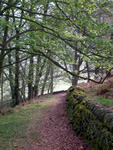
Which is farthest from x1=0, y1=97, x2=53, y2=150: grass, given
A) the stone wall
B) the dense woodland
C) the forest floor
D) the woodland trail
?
the dense woodland

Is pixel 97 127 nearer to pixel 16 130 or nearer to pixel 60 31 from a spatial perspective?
pixel 16 130

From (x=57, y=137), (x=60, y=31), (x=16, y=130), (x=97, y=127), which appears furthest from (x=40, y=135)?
(x=60, y=31)

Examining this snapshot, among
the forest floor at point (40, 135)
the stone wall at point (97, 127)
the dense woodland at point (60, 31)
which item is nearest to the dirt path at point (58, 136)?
the forest floor at point (40, 135)

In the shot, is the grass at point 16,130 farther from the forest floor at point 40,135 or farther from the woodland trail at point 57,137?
the woodland trail at point 57,137

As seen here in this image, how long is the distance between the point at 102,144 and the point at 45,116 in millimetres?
5117

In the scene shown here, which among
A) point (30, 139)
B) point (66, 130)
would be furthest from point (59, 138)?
point (30, 139)

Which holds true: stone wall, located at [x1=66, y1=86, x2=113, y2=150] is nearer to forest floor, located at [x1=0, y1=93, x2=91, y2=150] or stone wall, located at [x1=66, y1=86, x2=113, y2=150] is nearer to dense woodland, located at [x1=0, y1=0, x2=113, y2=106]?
forest floor, located at [x1=0, y1=93, x2=91, y2=150]

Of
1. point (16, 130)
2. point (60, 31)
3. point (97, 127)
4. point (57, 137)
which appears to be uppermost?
point (60, 31)

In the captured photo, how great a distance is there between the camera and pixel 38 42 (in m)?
7.38

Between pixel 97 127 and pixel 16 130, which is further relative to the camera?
pixel 16 130

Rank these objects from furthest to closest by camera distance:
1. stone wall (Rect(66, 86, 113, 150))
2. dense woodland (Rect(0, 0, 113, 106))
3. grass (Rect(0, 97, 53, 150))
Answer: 1. dense woodland (Rect(0, 0, 113, 106))
2. grass (Rect(0, 97, 53, 150))
3. stone wall (Rect(66, 86, 113, 150))

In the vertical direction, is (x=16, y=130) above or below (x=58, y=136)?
above

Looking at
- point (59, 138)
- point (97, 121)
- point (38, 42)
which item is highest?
point (38, 42)

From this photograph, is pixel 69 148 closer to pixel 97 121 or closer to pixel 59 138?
pixel 59 138
